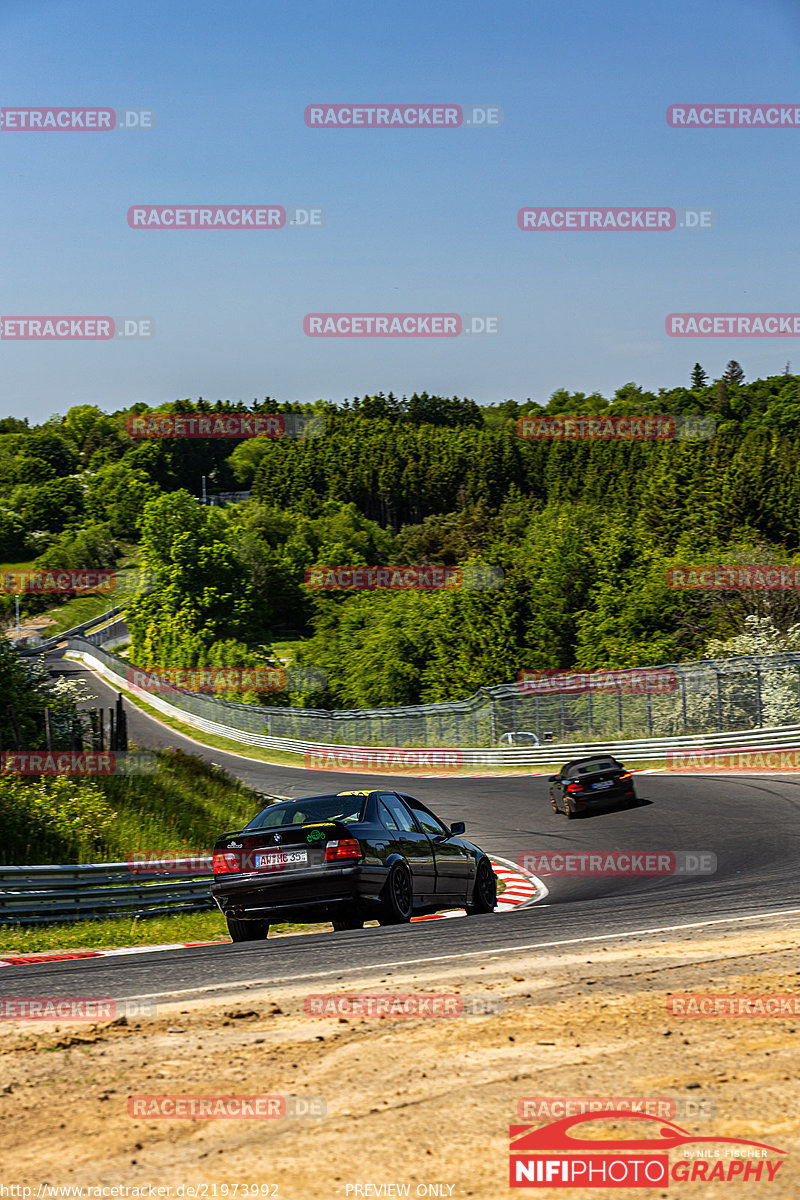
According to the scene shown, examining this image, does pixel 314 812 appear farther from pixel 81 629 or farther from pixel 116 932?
pixel 81 629

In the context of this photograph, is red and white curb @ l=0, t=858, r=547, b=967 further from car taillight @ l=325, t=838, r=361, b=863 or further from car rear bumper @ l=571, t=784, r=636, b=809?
car rear bumper @ l=571, t=784, r=636, b=809

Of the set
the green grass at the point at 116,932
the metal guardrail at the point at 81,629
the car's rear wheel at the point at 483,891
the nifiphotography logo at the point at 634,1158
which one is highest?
the metal guardrail at the point at 81,629

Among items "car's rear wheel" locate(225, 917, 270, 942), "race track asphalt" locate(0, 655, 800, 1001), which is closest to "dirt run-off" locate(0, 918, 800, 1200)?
"race track asphalt" locate(0, 655, 800, 1001)

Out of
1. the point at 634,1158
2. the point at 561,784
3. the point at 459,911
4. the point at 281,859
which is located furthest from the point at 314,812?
the point at 561,784

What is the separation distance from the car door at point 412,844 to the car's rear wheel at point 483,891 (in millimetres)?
1213

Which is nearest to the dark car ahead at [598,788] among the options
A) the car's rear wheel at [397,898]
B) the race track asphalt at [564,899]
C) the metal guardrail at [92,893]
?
the race track asphalt at [564,899]

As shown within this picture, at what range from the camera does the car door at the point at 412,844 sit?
451 inches

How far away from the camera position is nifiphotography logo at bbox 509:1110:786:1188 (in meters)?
3.99

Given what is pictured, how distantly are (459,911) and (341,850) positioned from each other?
5073 millimetres

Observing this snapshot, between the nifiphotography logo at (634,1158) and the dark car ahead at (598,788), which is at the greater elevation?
the nifiphotography logo at (634,1158)

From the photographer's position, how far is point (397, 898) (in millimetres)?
11188

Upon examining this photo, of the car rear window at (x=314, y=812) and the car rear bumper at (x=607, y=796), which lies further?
the car rear bumper at (x=607, y=796)

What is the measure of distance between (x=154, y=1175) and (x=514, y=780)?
32.2 metres

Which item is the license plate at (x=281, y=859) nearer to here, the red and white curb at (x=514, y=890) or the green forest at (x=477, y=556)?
the red and white curb at (x=514, y=890)
